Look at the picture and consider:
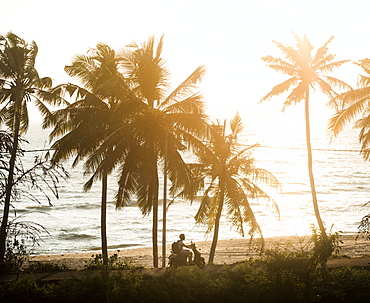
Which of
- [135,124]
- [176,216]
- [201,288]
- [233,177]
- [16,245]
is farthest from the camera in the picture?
[176,216]

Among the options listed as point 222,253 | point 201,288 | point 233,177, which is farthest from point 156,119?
point 222,253

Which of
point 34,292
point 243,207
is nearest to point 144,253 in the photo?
point 243,207

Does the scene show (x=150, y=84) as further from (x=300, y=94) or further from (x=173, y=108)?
(x=300, y=94)

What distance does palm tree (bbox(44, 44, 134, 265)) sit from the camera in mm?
18453

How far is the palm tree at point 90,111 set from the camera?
60.5 feet

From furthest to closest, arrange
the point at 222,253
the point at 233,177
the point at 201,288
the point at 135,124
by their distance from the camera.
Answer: the point at 222,253 < the point at 233,177 < the point at 135,124 < the point at 201,288

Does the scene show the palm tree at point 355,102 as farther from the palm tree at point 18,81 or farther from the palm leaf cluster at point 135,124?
the palm tree at point 18,81

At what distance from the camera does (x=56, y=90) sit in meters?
20.3

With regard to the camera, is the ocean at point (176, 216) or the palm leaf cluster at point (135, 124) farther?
the ocean at point (176, 216)

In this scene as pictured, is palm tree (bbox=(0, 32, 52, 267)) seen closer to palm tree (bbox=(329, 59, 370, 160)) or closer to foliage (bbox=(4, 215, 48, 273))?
foliage (bbox=(4, 215, 48, 273))

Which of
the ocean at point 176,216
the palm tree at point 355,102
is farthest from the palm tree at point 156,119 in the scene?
the palm tree at point 355,102

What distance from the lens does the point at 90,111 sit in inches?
761

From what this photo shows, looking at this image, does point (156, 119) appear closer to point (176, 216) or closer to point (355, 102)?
point (355, 102)

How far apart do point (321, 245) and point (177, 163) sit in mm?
6570
